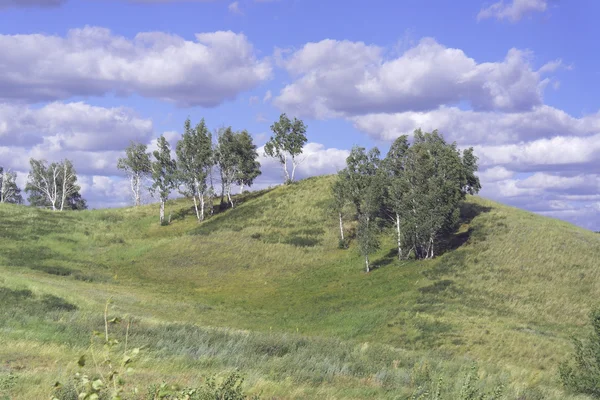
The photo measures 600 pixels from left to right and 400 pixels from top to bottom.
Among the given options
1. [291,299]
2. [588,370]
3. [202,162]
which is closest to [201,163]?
[202,162]

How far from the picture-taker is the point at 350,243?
70.4 metres

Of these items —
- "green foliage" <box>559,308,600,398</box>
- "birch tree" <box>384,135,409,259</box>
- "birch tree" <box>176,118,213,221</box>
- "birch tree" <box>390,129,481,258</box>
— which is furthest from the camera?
"birch tree" <box>176,118,213,221</box>

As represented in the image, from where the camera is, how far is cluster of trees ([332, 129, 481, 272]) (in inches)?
2250

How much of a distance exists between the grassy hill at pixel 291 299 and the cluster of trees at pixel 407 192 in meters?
3.36

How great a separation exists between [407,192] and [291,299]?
19391mm

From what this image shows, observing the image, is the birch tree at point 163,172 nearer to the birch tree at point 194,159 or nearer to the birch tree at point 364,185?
the birch tree at point 194,159

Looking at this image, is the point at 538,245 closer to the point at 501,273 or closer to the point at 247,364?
the point at 501,273

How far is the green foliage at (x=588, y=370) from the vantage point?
1681 centimetres

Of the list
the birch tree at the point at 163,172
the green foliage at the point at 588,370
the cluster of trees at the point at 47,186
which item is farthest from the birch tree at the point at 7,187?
the green foliage at the point at 588,370

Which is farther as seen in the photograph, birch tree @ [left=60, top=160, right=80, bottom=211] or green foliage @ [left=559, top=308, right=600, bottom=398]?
birch tree @ [left=60, top=160, right=80, bottom=211]

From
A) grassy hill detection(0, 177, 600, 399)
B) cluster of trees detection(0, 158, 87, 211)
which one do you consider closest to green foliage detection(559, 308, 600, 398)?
grassy hill detection(0, 177, 600, 399)

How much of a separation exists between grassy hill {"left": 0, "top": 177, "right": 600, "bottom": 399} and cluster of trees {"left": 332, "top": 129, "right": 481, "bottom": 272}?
336 cm

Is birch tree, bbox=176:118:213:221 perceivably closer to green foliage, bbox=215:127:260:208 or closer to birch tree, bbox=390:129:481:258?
green foliage, bbox=215:127:260:208

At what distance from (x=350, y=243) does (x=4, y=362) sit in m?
60.5
